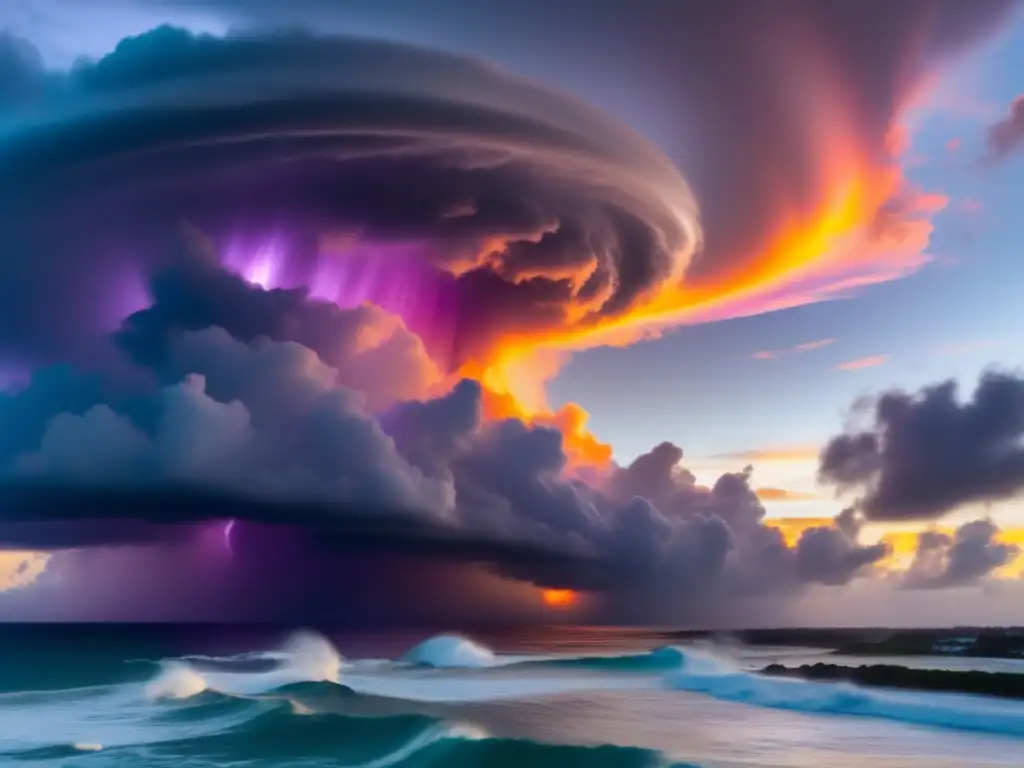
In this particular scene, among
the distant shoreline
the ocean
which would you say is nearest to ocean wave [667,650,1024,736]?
the ocean

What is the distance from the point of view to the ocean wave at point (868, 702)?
2802 centimetres

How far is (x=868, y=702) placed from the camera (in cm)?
3175

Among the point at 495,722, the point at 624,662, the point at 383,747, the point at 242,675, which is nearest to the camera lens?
the point at 383,747

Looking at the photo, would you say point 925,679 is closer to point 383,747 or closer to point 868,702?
point 868,702

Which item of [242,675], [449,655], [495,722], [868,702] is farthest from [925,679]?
[242,675]

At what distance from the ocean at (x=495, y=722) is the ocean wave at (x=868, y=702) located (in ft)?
0.28

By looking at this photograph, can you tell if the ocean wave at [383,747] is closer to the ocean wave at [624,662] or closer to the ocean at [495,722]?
the ocean at [495,722]

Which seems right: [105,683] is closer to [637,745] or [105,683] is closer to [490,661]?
[490,661]

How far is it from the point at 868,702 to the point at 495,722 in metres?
13.3

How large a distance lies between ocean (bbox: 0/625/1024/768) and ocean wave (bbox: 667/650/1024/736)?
3.3 inches

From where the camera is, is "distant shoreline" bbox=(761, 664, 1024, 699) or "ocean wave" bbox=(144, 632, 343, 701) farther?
"ocean wave" bbox=(144, 632, 343, 701)

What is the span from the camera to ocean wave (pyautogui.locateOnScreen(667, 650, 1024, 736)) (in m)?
28.0

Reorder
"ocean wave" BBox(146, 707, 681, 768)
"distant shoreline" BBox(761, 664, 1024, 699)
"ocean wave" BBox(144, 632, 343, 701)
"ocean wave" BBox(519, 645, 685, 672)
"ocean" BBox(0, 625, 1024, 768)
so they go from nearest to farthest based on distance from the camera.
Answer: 1. "ocean wave" BBox(146, 707, 681, 768)
2. "ocean" BBox(0, 625, 1024, 768)
3. "distant shoreline" BBox(761, 664, 1024, 699)
4. "ocean wave" BBox(144, 632, 343, 701)
5. "ocean wave" BBox(519, 645, 685, 672)

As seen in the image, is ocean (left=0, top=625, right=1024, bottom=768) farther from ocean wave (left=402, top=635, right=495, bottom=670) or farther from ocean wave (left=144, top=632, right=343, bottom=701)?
ocean wave (left=402, top=635, right=495, bottom=670)
